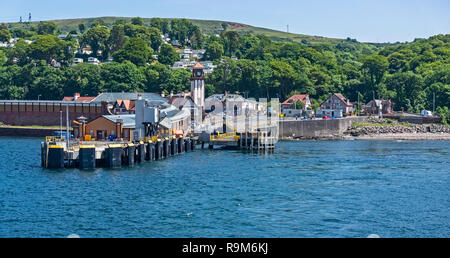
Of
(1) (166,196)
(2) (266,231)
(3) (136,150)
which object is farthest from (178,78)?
(2) (266,231)

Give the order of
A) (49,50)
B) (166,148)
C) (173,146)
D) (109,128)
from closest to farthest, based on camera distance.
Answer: (109,128) < (166,148) < (173,146) < (49,50)

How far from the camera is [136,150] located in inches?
2480

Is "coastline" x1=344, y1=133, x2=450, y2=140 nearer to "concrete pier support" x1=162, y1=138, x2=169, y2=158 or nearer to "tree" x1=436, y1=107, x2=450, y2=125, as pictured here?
"tree" x1=436, y1=107, x2=450, y2=125

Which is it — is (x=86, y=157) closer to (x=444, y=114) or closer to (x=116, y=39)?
(x=444, y=114)

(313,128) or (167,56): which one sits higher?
(167,56)

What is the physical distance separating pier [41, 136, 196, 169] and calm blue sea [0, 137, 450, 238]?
1.47 m

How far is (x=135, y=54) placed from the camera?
154750mm

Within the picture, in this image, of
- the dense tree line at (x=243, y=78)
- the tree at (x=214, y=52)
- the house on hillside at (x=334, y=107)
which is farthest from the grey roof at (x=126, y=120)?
Result: the tree at (x=214, y=52)

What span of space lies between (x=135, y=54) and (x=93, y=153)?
3946 inches

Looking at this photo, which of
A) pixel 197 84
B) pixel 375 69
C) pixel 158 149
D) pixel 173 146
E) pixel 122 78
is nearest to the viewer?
pixel 158 149

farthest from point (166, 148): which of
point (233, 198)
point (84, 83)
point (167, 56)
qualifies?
point (167, 56)

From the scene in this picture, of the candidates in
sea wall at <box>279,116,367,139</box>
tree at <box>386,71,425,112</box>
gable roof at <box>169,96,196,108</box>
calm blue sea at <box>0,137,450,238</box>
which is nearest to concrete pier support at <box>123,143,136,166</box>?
calm blue sea at <box>0,137,450,238</box>
